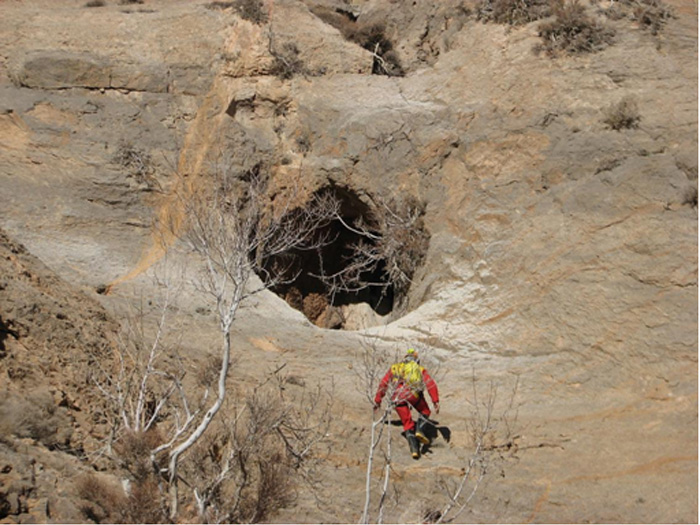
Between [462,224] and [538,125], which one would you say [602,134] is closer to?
[538,125]

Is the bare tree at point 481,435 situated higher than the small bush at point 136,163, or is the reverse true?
the small bush at point 136,163

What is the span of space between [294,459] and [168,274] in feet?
17.5

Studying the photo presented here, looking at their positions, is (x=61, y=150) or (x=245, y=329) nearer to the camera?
(x=245, y=329)

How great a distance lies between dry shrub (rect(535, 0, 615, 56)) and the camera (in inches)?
589

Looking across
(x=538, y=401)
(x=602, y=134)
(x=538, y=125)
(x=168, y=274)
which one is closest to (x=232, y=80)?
(x=168, y=274)

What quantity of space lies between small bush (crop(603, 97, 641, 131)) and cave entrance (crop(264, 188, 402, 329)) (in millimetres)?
5145

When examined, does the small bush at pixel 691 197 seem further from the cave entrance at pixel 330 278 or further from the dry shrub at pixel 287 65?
the dry shrub at pixel 287 65

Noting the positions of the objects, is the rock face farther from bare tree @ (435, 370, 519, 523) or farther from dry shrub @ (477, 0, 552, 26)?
dry shrub @ (477, 0, 552, 26)

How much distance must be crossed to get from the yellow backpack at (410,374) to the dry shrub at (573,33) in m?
8.43

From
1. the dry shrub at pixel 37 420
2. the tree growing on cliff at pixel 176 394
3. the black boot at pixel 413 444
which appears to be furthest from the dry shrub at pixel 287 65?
the dry shrub at pixel 37 420

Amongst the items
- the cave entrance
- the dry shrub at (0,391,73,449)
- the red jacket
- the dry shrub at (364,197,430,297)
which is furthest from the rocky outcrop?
the cave entrance

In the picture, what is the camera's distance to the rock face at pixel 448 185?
9.28 m

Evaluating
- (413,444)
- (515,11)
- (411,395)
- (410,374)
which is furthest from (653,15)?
(413,444)

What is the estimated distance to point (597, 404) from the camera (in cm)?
988
